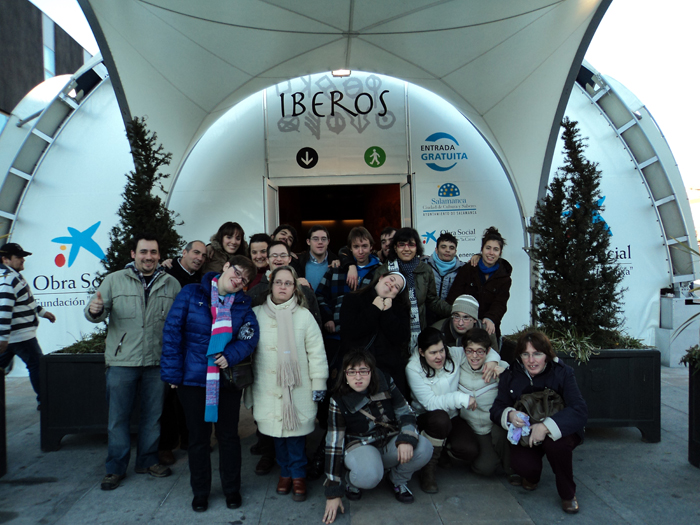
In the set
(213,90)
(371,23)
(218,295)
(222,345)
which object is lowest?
(222,345)

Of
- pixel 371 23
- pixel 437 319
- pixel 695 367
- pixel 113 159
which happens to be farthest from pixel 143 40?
pixel 695 367

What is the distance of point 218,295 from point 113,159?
5.99 meters

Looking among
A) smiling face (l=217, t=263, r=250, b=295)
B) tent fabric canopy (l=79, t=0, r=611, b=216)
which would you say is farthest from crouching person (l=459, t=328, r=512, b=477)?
tent fabric canopy (l=79, t=0, r=611, b=216)

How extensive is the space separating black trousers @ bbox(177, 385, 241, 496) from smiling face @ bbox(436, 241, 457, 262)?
2221mm

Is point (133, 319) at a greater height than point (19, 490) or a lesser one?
greater

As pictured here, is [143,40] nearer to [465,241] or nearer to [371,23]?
[371,23]

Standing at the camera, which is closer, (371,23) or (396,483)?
(396,483)

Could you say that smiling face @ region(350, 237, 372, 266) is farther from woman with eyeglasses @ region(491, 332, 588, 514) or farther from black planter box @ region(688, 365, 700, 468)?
black planter box @ region(688, 365, 700, 468)

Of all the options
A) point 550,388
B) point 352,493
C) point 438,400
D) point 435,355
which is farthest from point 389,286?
point 352,493

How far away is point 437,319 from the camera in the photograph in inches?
169

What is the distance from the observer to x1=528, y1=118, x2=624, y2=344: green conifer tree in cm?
421

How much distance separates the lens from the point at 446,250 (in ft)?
14.2

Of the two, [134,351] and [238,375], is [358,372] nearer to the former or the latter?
[238,375]

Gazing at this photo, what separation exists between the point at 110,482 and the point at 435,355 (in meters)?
2.34
